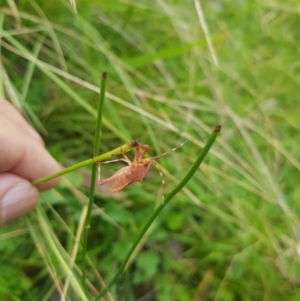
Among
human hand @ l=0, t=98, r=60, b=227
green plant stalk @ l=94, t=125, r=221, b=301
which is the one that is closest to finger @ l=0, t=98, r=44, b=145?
human hand @ l=0, t=98, r=60, b=227

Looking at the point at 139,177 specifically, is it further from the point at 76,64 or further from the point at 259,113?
the point at 259,113

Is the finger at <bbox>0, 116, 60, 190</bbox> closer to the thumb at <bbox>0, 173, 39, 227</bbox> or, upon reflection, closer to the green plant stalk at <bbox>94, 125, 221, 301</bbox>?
the thumb at <bbox>0, 173, 39, 227</bbox>

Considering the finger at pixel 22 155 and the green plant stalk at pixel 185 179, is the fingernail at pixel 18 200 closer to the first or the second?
the finger at pixel 22 155

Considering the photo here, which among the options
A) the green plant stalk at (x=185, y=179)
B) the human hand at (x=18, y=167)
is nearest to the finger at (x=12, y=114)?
the human hand at (x=18, y=167)

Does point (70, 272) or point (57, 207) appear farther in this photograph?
point (57, 207)

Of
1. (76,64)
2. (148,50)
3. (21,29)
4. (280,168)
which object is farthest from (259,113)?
(21,29)

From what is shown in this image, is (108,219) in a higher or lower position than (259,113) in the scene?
lower

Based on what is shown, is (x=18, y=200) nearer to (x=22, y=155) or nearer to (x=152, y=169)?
(x=22, y=155)
